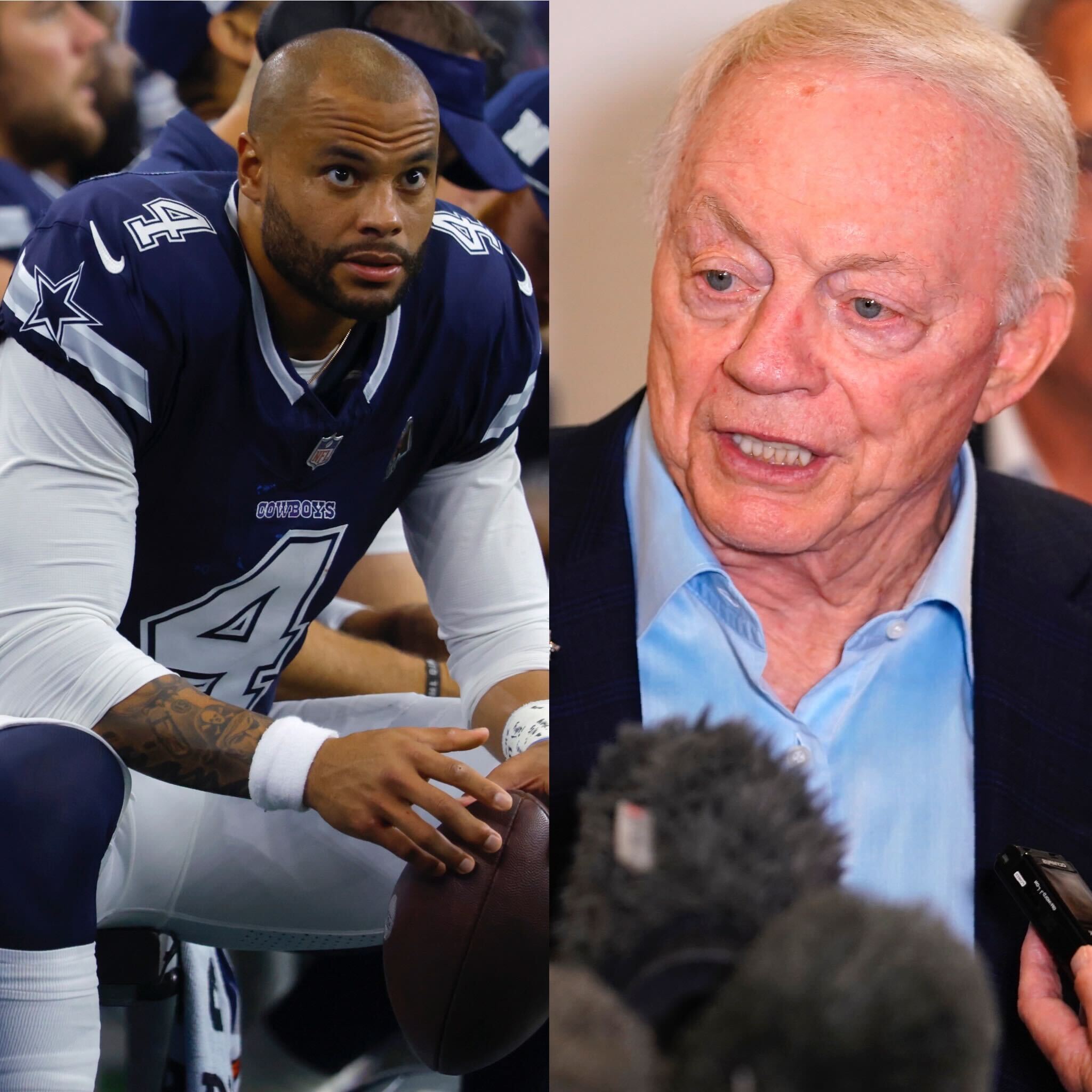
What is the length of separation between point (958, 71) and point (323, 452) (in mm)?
893

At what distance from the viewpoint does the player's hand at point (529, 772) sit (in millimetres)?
1545

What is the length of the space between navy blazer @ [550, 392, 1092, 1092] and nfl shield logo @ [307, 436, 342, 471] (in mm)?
294

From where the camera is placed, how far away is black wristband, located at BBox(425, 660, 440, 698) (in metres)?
1.57

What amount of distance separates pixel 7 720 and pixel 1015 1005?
4.30 feet

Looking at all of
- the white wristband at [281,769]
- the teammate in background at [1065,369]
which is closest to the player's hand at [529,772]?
the white wristband at [281,769]

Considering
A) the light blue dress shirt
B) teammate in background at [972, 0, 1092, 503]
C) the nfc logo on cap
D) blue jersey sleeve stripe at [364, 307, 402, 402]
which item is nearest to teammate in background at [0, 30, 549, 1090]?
blue jersey sleeve stripe at [364, 307, 402, 402]

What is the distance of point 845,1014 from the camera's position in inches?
56.6

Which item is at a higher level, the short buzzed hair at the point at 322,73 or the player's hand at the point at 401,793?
the short buzzed hair at the point at 322,73

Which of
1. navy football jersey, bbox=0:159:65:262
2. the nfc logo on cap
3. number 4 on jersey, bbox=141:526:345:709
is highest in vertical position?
the nfc logo on cap

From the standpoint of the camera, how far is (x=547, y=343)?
159 cm

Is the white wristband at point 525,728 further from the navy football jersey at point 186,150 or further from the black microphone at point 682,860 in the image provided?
the navy football jersey at point 186,150

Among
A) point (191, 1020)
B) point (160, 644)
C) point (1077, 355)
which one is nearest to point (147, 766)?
point (160, 644)

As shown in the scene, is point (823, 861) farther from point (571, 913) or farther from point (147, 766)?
point (147, 766)

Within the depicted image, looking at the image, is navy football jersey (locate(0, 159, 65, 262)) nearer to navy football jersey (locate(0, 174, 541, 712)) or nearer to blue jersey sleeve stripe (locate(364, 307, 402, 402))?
navy football jersey (locate(0, 174, 541, 712))
